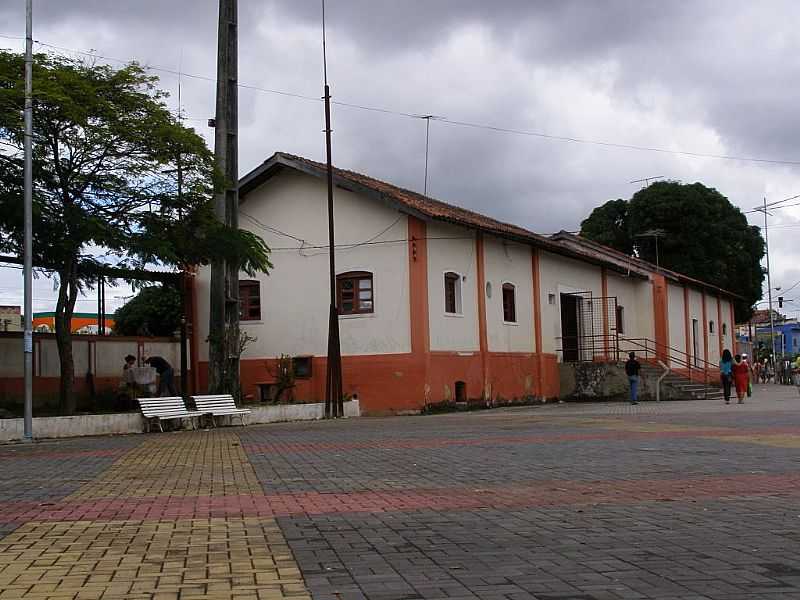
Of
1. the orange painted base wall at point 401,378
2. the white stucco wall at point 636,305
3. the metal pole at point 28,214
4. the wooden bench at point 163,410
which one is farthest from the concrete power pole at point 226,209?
the white stucco wall at point 636,305

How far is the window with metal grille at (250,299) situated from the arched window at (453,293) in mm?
5775

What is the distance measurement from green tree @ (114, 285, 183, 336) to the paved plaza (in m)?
29.1

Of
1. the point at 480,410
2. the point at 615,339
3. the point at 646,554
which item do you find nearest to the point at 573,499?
the point at 646,554

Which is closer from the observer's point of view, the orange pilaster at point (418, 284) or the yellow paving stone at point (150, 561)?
the yellow paving stone at point (150, 561)

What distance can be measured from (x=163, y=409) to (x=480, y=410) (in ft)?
35.2

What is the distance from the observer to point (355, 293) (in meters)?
27.6

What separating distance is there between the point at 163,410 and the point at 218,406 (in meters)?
1.90

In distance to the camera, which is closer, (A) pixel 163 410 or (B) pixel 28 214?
(B) pixel 28 214

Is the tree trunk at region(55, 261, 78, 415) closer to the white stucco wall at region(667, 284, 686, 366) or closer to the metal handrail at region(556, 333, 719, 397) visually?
the metal handrail at region(556, 333, 719, 397)

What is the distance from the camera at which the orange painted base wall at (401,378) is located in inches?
1031

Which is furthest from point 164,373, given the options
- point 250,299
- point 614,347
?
point 614,347

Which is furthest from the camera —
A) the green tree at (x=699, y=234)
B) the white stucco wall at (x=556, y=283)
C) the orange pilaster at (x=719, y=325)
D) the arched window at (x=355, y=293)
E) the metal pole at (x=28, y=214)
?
the green tree at (x=699, y=234)

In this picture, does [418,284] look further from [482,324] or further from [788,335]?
[788,335]

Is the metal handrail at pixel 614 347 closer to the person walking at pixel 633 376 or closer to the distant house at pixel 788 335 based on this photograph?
the person walking at pixel 633 376
